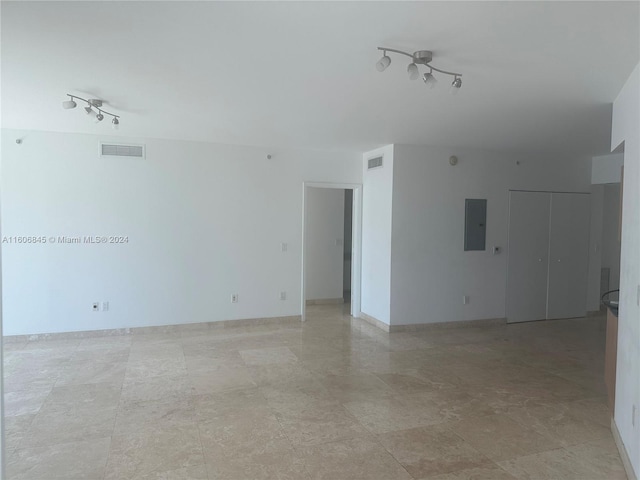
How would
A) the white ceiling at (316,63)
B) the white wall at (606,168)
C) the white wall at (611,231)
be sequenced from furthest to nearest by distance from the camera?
the white wall at (611,231) → the white wall at (606,168) → the white ceiling at (316,63)

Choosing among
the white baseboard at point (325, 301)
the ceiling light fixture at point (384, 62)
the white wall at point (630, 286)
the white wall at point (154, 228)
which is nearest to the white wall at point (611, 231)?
the white wall at point (154, 228)

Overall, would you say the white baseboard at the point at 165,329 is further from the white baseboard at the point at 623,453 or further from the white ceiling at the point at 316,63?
the white baseboard at the point at 623,453

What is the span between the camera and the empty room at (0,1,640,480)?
267 cm

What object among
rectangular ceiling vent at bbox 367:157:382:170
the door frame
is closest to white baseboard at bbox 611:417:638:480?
the door frame

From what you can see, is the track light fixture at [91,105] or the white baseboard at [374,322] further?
the white baseboard at [374,322]

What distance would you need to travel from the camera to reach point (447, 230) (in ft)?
20.8

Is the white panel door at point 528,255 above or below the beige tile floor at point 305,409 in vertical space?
above

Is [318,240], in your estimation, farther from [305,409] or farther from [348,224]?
[305,409]

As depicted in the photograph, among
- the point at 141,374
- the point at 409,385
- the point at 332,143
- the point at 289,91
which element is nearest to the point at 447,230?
the point at 332,143

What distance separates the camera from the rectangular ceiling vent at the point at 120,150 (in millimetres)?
5637

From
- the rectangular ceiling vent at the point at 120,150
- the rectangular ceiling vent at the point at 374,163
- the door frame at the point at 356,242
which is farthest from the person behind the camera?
the door frame at the point at 356,242

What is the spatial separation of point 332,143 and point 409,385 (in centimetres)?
330

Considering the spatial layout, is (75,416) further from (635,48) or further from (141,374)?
(635,48)

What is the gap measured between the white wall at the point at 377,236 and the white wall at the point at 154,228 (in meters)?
0.46
